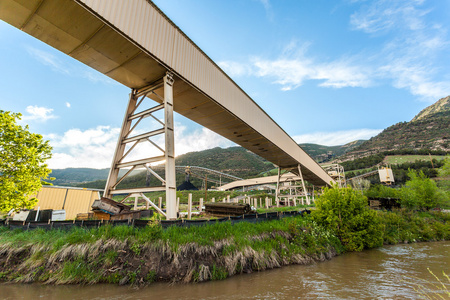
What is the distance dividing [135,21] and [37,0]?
2542mm

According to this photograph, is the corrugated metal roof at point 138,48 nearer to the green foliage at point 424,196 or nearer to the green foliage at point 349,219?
the green foliage at point 349,219

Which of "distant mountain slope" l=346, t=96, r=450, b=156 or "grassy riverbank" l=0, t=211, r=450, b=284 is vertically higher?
"distant mountain slope" l=346, t=96, r=450, b=156

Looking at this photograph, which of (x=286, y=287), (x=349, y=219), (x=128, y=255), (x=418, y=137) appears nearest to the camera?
(x=286, y=287)

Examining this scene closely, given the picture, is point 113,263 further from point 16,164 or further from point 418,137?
point 418,137

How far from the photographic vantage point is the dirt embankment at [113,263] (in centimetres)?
479

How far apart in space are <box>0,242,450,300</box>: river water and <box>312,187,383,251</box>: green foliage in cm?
313

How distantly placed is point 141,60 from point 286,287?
29.9ft

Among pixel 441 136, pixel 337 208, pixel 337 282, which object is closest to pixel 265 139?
pixel 337 208

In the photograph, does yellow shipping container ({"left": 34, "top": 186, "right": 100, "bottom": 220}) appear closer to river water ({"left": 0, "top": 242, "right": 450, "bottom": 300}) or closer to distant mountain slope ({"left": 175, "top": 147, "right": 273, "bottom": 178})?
river water ({"left": 0, "top": 242, "right": 450, "bottom": 300})

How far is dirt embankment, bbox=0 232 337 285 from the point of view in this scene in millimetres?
4789

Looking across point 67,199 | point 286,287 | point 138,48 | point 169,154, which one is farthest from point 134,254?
point 67,199

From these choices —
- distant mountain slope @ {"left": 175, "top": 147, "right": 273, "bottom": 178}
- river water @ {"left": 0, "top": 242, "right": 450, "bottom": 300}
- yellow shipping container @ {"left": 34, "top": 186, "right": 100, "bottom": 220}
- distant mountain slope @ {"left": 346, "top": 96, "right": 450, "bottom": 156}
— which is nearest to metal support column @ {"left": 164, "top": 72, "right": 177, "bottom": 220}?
river water @ {"left": 0, "top": 242, "right": 450, "bottom": 300}

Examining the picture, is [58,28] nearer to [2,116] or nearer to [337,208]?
[2,116]

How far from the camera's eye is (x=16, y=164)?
26.1 feet
